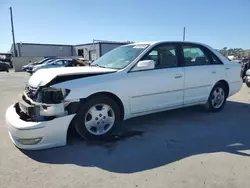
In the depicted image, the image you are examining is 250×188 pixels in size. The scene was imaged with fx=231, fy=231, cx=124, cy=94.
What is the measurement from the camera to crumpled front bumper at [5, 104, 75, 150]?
3.15m

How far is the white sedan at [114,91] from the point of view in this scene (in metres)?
3.30

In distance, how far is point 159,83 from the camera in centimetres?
426

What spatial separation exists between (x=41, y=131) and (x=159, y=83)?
2.20m

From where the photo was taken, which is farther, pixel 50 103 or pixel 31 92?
pixel 31 92

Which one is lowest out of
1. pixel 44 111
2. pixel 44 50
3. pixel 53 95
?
pixel 44 111

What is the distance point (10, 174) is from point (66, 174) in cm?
68

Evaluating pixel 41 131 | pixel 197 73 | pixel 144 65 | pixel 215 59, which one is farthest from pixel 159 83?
pixel 41 131

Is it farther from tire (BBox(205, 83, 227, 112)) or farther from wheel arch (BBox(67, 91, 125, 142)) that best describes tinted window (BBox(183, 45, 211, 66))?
wheel arch (BBox(67, 91, 125, 142))

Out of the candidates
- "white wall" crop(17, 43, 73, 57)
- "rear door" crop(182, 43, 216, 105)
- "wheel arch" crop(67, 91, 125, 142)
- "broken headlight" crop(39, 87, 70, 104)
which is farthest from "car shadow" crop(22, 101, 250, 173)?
"white wall" crop(17, 43, 73, 57)

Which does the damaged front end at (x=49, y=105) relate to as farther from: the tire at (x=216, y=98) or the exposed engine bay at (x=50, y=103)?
the tire at (x=216, y=98)

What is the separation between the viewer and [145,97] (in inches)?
162

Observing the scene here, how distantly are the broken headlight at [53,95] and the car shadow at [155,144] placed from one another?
0.73 metres

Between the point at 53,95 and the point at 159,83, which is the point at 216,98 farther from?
the point at 53,95

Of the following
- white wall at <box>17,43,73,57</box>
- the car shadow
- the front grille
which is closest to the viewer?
the car shadow
